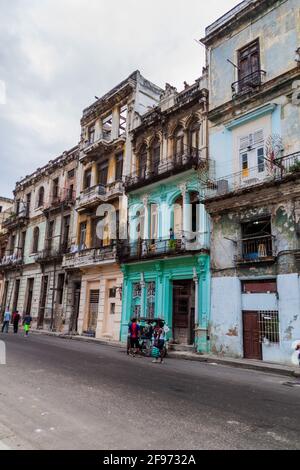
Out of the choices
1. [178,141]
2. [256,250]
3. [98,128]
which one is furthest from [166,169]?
[98,128]

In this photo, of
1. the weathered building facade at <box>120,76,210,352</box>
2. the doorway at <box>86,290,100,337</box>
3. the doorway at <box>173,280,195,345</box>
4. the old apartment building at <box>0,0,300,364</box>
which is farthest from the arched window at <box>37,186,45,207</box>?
the doorway at <box>173,280,195,345</box>

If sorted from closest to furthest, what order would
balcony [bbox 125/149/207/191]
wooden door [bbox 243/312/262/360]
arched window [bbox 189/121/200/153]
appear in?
1. wooden door [bbox 243/312/262/360]
2. balcony [bbox 125/149/207/191]
3. arched window [bbox 189/121/200/153]

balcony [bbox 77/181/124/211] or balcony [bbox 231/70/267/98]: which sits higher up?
balcony [bbox 231/70/267/98]

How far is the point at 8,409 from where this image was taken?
5.85 metres

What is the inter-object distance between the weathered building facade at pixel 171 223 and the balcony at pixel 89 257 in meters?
1.09

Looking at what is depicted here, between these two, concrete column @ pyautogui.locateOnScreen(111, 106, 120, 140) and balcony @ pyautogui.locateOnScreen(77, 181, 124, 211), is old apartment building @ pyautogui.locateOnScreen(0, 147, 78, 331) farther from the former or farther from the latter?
concrete column @ pyautogui.locateOnScreen(111, 106, 120, 140)

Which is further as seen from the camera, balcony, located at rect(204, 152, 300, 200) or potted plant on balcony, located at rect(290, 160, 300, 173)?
balcony, located at rect(204, 152, 300, 200)

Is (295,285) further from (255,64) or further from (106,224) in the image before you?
(106,224)

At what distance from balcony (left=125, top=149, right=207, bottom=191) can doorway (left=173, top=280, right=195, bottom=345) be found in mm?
5915

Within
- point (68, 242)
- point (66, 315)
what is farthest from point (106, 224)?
point (66, 315)

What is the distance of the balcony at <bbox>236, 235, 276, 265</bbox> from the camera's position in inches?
596

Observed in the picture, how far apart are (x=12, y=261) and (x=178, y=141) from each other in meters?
22.1

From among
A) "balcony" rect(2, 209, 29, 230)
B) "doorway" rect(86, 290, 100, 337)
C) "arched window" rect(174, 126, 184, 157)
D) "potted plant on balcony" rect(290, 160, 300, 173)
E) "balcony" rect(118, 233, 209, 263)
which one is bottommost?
"doorway" rect(86, 290, 100, 337)

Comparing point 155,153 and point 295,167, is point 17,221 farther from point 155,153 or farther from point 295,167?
point 295,167
